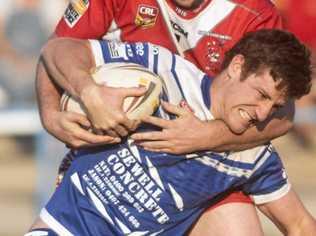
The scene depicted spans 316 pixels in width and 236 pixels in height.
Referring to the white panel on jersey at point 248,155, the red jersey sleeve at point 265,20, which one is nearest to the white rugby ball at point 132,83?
the white panel on jersey at point 248,155

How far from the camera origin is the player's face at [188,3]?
5641 mm

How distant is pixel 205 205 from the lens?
572 cm

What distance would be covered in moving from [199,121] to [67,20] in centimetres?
74

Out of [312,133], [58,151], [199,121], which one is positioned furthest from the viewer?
[312,133]

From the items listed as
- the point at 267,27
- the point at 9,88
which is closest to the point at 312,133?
the point at 9,88

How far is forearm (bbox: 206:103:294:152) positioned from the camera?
5.41 metres

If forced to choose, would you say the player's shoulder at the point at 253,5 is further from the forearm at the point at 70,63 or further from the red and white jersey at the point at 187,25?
the forearm at the point at 70,63

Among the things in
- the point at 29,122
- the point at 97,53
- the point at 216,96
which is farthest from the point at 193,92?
the point at 29,122

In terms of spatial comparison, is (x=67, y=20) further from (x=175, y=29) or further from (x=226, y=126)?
(x=226, y=126)

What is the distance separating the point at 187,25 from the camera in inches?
225

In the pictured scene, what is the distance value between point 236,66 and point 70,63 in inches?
25.2

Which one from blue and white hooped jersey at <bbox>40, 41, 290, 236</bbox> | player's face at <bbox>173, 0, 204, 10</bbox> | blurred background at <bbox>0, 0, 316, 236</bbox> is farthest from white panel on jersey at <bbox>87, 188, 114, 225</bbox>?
blurred background at <bbox>0, 0, 316, 236</bbox>

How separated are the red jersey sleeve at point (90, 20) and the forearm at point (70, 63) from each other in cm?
8

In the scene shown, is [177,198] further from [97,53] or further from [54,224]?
[97,53]
